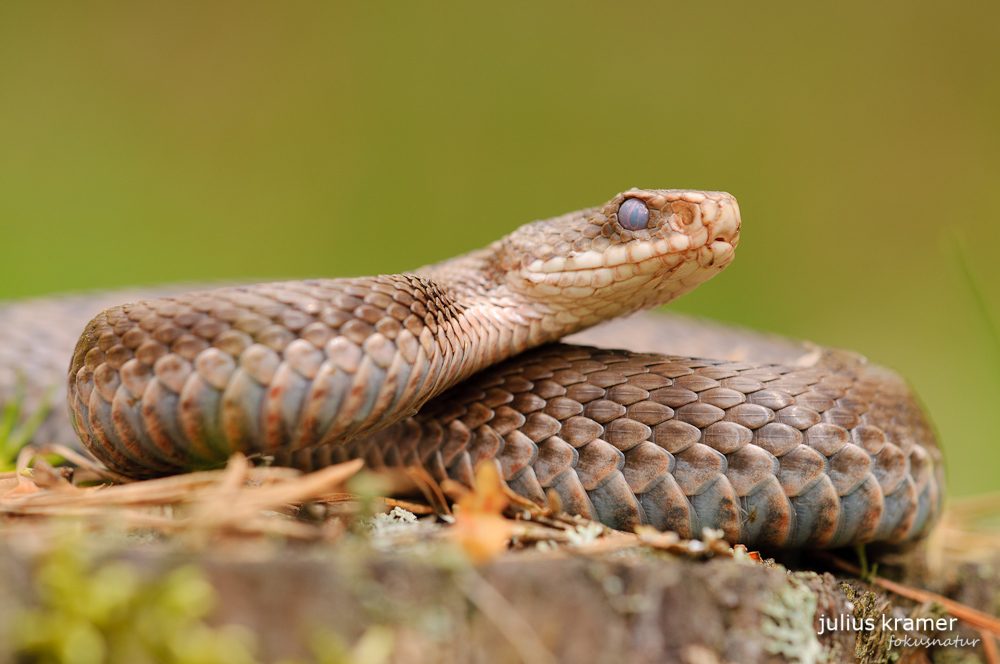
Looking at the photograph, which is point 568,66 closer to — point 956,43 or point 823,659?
point 956,43

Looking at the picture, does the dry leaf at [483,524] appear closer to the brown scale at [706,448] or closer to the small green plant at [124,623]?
the small green plant at [124,623]

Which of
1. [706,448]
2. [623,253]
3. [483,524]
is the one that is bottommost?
[706,448]

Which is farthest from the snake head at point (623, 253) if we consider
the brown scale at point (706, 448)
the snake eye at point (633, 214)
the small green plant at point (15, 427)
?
the small green plant at point (15, 427)

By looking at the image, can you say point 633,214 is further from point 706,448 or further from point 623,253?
point 706,448

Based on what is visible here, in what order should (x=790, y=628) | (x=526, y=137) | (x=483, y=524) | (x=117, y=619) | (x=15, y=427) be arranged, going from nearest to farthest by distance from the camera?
(x=117, y=619), (x=483, y=524), (x=790, y=628), (x=15, y=427), (x=526, y=137)

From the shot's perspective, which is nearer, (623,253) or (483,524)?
(483,524)

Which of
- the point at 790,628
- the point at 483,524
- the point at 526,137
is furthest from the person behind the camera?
the point at 526,137

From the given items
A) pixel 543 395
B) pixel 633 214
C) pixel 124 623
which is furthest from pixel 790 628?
pixel 633 214

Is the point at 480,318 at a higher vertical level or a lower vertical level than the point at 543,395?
higher
